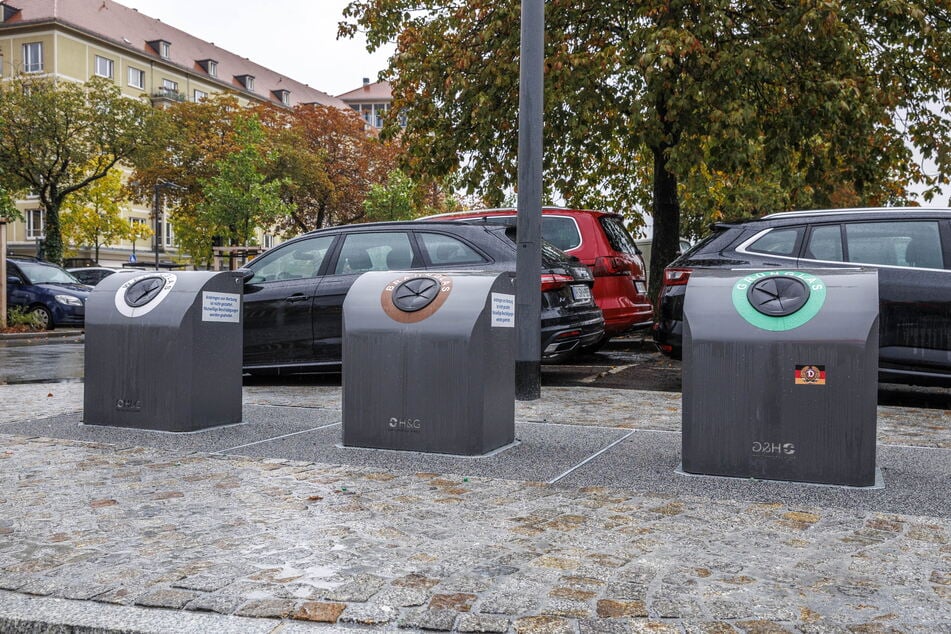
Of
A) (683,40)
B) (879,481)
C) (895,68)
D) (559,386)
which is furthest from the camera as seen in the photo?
(895,68)

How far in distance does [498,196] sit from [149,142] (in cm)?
2886

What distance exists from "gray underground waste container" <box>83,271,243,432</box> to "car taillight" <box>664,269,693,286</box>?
171 inches

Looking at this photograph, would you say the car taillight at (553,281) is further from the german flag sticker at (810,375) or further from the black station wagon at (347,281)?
the german flag sticker at (810,375)

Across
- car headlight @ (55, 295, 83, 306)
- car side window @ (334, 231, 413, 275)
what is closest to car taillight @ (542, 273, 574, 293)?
car side window @ (334, 231, 413, 275)

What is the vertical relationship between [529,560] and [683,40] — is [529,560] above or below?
below

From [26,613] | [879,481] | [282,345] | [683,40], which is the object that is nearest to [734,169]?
[683,40]

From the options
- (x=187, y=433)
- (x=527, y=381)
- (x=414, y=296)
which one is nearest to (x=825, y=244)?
(x=527, y=381)

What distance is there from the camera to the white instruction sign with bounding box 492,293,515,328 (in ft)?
18.8

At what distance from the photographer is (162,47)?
7544cm

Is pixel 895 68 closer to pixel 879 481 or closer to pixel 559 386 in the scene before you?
pixel 559 386

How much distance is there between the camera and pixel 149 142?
41.2 meters

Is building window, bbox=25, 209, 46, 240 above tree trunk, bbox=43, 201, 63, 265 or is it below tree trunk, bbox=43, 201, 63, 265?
above

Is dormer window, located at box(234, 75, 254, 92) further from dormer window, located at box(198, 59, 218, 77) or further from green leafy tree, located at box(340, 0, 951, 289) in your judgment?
green leafy tree, located at box(340, 0, 951, 289)

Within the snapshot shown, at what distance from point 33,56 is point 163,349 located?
64.6 m
